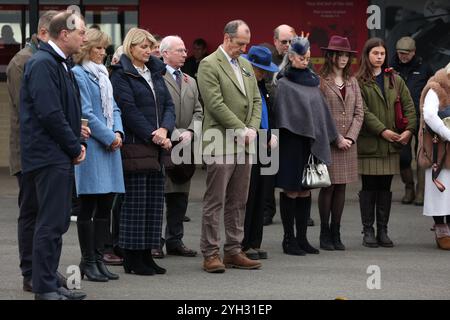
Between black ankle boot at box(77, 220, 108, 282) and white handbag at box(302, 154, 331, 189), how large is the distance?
215cm

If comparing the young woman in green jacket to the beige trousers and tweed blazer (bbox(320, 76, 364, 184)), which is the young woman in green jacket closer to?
tweed blazer (bbox(320, 76, 364, 184))

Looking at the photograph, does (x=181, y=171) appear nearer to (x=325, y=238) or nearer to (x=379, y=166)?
(x=325, y=238)

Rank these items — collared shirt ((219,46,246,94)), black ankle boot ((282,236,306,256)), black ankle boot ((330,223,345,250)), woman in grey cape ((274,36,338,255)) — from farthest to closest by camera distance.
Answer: black ankle boot ((330,223,345,250)), black ankle boot ((282,236,306,256)), woman in grey cape ((274,36,338,255)), collared shirt ((219,46,246,94))

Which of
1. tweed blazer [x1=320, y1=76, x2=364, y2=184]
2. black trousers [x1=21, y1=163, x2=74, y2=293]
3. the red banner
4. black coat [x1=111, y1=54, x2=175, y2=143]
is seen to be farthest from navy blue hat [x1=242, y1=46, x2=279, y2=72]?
the red banner

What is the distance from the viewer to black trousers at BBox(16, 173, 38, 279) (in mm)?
7957

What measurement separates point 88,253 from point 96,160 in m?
0.68

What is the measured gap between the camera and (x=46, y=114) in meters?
7.29

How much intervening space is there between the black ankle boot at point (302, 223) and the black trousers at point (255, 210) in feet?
1.44

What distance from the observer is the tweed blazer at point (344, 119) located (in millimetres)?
10242

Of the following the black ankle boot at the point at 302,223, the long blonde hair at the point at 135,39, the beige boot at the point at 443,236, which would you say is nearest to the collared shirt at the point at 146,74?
the long blonde hair at the point at 135,39

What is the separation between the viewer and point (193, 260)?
9.72 m

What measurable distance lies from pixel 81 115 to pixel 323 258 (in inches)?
115

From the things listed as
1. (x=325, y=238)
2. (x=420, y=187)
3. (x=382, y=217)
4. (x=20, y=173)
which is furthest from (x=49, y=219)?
(x=420, y=187)

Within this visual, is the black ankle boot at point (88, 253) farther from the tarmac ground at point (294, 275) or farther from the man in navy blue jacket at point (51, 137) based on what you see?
the man in navy blue jacket at point (51, 137)
